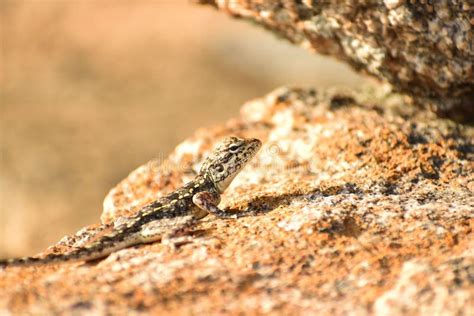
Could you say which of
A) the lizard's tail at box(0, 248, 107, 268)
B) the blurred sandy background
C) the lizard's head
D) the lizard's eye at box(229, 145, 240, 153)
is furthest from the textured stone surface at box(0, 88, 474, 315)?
the blurred sandy background

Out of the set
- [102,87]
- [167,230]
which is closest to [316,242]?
[167,230]

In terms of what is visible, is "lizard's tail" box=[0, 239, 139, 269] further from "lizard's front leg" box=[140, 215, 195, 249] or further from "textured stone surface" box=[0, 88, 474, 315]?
"lizard's front leg" box=[140, 215, 195, 249]

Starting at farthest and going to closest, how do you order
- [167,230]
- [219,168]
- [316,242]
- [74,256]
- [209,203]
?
[219,168] → [209,203] → [167,230] → [74,256] → [316,242]

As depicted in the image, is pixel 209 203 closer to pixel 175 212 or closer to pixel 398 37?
pixel 175 212

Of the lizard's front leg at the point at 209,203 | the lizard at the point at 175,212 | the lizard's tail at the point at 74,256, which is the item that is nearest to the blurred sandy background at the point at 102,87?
the lizard at the point at 175,212

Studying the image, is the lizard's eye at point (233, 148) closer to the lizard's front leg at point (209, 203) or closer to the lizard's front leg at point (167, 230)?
the lizard's front leg at point (209, 203)

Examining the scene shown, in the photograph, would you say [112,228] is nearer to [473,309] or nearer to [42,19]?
[473,309]

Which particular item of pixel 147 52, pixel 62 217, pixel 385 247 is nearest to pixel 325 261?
pixel 385 247
